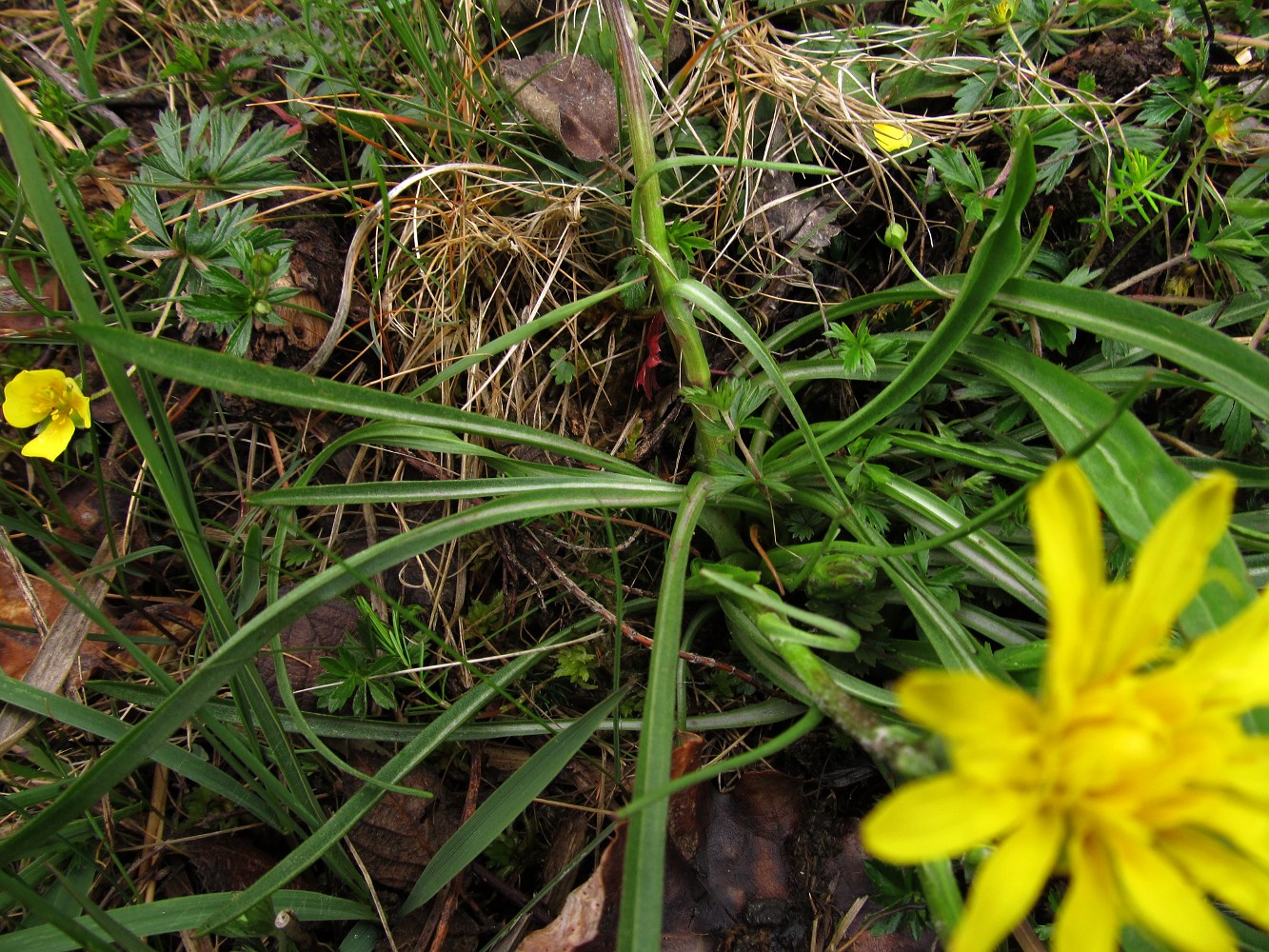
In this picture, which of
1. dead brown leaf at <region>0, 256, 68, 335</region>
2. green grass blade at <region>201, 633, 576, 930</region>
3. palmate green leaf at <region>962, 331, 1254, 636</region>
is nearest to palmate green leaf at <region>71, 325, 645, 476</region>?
green grass blade at <region>201, 633, 576, 930</region>

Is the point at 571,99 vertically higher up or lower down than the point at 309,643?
higher up

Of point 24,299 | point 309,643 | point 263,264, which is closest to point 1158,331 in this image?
point 263,264

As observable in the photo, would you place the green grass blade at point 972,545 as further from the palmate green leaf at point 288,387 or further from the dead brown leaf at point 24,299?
the dead brown leaf at point 24,299

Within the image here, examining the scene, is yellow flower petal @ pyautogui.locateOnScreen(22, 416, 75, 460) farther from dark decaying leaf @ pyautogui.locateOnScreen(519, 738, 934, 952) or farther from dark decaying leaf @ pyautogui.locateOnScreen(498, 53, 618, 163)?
dark decaying leaf @ pyautogui.locateOnScreen(519, 738, 934, 952)

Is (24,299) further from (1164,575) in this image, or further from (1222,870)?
(1222,870)

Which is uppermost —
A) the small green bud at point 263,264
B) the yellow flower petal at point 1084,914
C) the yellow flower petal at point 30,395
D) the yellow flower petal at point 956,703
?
the yellow flower petal at point 956,703

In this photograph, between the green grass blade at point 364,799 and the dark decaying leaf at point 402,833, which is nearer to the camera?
the green grass blade at point 364,799

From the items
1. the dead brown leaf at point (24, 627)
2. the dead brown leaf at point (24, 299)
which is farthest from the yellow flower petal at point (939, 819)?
the dead brown leaf at point (24, 299)
